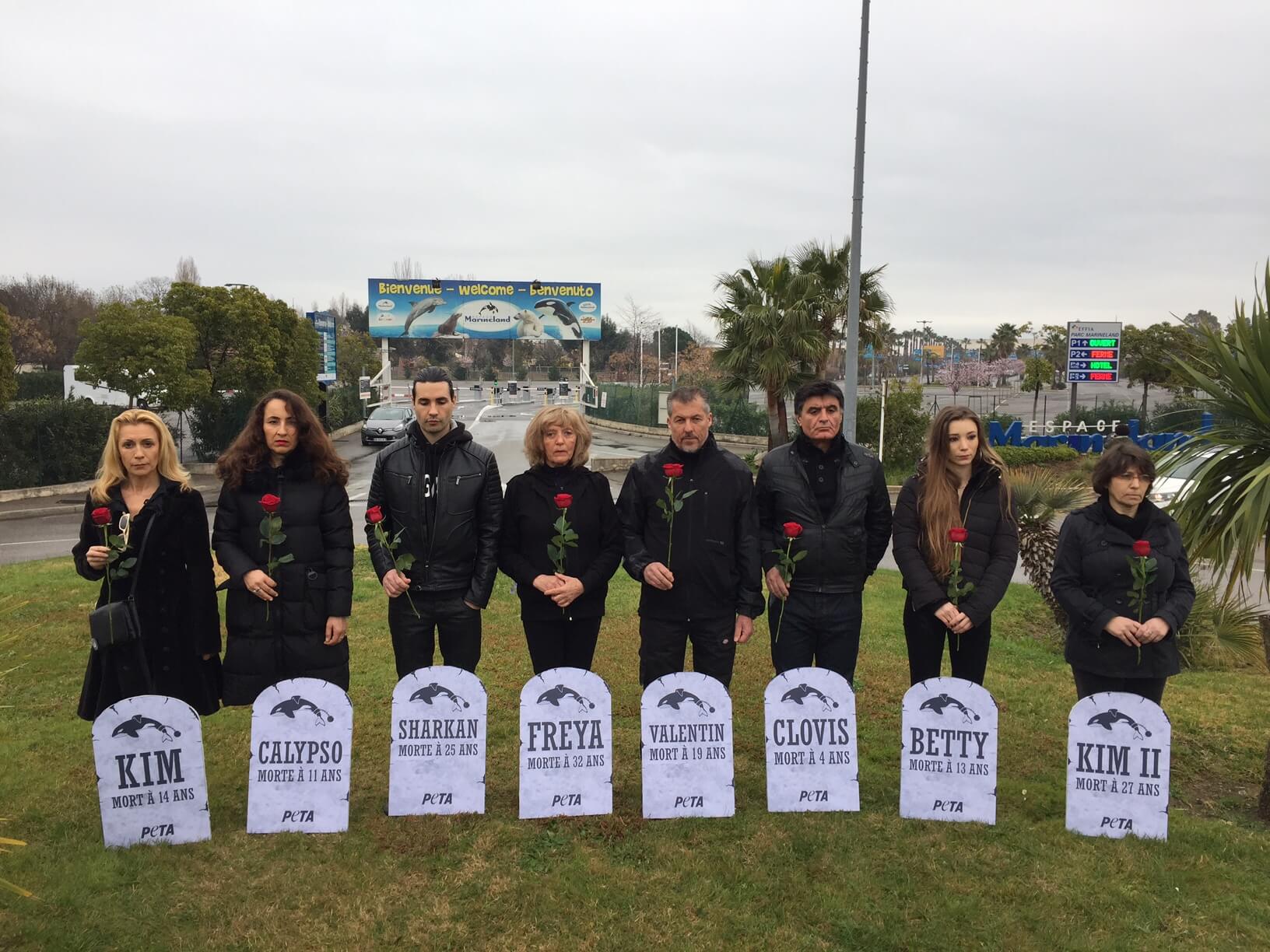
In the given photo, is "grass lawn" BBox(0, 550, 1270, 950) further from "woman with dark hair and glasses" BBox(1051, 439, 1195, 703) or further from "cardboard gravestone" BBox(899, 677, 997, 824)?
"woman with dark hair and glasses" BBox(1051, 439, 1195, 703)

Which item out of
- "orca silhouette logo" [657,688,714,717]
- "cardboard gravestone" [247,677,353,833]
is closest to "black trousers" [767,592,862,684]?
"orca silhouette logo" [657,688,714,717]

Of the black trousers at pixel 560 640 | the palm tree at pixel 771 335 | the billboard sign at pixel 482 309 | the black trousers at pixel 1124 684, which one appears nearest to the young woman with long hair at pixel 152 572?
the black trousers at pixel 560 640

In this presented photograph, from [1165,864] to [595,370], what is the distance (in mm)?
80672

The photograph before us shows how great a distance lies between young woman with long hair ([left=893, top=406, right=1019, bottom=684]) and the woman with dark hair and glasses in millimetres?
298

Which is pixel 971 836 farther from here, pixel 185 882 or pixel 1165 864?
pixel 185 882

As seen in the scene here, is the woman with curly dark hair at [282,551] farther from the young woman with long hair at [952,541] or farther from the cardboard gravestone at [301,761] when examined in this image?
the young woman with long hair at [952,541]

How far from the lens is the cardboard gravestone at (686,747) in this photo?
12.8ft

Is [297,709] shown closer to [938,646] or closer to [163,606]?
[163,606]

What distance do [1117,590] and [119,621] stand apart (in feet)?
14.2

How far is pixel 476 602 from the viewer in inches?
160

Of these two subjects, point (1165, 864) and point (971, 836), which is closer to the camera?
point (1165, 864)

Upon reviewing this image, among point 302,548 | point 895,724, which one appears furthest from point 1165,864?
point 302,548

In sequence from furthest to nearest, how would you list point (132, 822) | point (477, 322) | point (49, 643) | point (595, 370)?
point (595, 370) < point (477, 322) < point (49, 643) < point (132, 822)

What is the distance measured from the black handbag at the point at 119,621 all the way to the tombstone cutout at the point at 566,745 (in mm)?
1714
